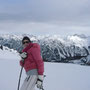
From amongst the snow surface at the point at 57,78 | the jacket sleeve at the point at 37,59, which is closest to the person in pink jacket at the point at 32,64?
the jacket sleeve at the point at 37,59

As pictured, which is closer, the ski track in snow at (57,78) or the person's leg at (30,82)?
the person's leg at (30,82)

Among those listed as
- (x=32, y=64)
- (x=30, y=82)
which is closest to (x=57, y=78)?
(x=30, y=82)

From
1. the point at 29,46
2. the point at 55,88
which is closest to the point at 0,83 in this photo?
the point at 55,88

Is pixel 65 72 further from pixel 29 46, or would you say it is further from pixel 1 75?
pixel 29 46

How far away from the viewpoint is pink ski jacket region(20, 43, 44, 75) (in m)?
5.10

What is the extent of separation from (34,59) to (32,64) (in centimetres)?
12

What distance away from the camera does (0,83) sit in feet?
26.6

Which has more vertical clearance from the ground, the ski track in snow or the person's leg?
the person's leg

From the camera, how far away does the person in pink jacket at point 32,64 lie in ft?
16.7

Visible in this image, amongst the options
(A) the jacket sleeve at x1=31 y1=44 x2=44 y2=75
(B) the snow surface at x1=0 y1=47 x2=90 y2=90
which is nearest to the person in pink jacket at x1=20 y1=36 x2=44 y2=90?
(A) the jacket sleeve at x1=31 y1=44 x2=44 y2=75

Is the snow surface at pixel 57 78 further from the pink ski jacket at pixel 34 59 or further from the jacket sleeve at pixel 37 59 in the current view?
the jacket sleeve at pixel 37 59

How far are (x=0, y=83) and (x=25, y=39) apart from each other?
10.9ft

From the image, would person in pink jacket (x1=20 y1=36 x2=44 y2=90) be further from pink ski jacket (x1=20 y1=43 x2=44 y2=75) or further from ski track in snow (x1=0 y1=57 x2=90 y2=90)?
ski track in snow (x1=0 y1=57 x2=90 y2=90)

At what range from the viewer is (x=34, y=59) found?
5125 mm
